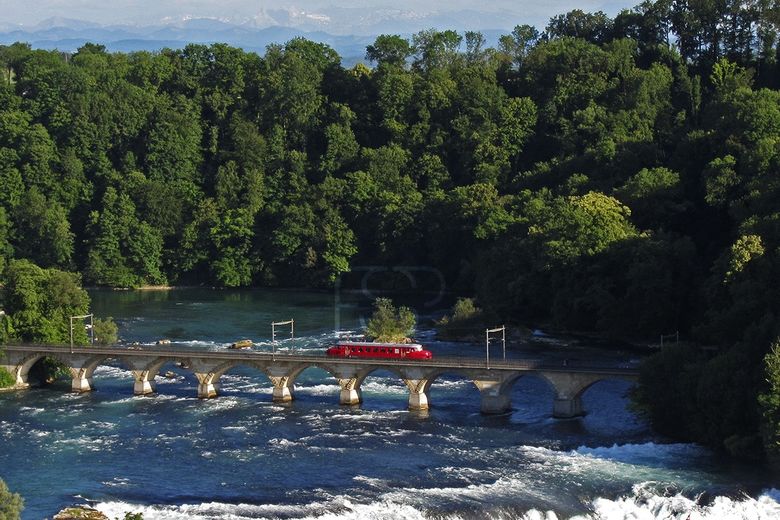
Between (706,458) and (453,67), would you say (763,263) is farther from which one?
(453,67)

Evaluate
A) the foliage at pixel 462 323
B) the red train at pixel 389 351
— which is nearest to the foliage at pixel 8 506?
the red train at pixel 389 351

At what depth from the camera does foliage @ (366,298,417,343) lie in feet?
368

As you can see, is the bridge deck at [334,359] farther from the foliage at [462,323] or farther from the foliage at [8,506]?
the foliage at [8,506]

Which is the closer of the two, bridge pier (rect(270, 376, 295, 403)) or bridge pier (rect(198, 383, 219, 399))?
bridge pier (rect(270, 376, 295, 403))

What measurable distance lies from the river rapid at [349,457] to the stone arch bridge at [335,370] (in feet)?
4.00

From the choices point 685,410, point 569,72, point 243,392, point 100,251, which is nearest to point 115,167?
point 100,251

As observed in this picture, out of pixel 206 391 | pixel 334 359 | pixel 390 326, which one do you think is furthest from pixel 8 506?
pixel 390 326

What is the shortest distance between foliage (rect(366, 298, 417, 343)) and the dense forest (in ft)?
26.3

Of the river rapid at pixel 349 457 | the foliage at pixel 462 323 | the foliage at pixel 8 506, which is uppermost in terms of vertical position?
the foliage at pixel 462 323

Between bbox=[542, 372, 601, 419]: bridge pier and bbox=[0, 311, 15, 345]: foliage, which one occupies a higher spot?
bbox=[0, 311, 15, 345]: foliage

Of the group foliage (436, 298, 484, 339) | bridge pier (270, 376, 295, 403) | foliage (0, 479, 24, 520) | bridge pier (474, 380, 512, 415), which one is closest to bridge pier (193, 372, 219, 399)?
bridge pier (270, 376, 295, 403)

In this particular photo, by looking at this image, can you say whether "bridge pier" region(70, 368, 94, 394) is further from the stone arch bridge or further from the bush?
the bush

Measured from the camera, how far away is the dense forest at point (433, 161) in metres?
116

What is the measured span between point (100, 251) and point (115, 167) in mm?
17063
